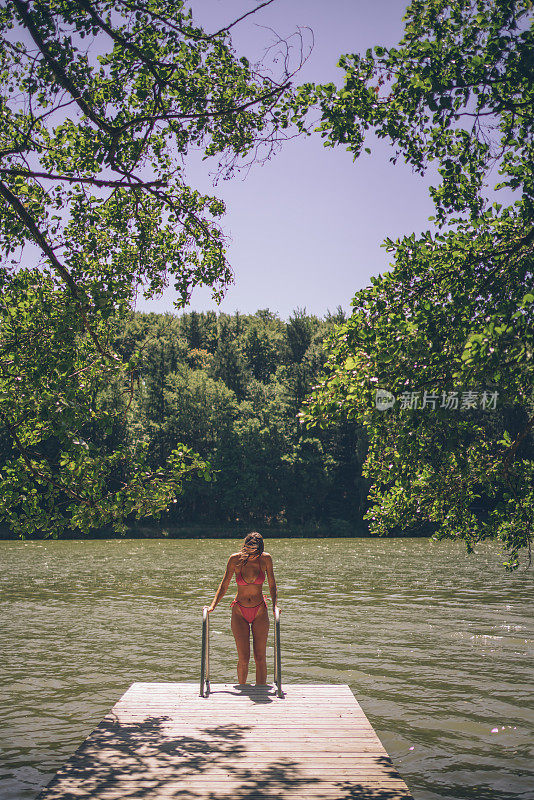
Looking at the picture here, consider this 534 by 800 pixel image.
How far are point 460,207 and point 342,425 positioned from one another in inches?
2498

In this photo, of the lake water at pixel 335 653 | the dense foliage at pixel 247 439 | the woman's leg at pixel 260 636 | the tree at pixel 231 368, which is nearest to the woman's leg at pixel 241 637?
the woman's leg at pixel 260 636

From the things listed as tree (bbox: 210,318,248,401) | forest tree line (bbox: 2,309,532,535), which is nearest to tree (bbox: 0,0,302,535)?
forest tree line (bbox: 2,309,532,535)

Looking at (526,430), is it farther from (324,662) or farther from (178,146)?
(324,662)

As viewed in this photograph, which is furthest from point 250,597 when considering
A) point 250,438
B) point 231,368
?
point 231,368

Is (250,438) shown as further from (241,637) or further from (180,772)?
(180,772)

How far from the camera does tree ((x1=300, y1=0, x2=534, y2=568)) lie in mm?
7961

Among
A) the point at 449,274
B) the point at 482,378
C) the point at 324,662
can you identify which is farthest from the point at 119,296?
the point at 324,662

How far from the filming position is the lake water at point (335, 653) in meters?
10.3

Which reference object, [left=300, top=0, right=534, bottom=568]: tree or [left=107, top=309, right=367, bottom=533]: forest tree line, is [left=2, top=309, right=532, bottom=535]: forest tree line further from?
[left=300, top=0, right=534, bottom=568]: tree

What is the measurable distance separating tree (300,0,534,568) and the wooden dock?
3483mm

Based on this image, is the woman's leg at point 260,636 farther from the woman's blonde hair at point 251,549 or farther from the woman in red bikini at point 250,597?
the woman's blonde hair at point 251,549

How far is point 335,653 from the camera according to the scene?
1652 cm

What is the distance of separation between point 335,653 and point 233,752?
30.2ft

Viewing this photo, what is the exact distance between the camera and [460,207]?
1005 cm
